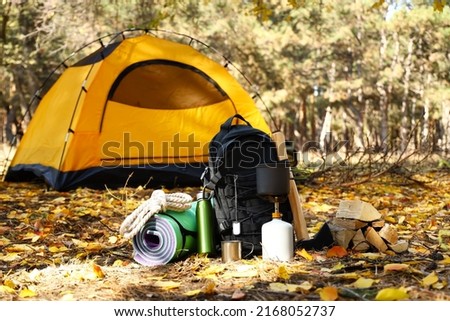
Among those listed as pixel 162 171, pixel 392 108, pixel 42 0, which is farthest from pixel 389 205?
pixel 392 108

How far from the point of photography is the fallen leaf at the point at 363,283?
8.30ft

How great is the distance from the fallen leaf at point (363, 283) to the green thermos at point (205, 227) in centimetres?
101

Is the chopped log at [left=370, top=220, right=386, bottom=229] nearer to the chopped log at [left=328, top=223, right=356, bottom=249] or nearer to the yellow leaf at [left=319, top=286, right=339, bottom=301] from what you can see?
the chopped log at [left=328, top=223, right=356, bottom=249]

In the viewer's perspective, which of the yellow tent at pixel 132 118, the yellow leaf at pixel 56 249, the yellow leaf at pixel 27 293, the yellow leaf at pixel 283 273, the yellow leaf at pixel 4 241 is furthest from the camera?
the yellow tent at pixel 132 118

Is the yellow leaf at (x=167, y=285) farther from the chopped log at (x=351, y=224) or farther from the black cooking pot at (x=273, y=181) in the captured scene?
the chopped log at (x=351, y=224)

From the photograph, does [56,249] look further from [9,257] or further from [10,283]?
[10,283]

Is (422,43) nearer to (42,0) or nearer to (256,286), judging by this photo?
(42,0)

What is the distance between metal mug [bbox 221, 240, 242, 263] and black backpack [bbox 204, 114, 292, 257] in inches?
4.5

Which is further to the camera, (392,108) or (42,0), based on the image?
(392,108)

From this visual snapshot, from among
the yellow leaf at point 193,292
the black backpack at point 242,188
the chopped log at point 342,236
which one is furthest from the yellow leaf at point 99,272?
the chopped log at point 342,236

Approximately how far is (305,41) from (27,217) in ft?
58.9

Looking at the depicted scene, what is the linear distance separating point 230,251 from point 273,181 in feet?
1.49

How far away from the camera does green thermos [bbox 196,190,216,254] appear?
11.0ft

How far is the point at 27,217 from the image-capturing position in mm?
4852
